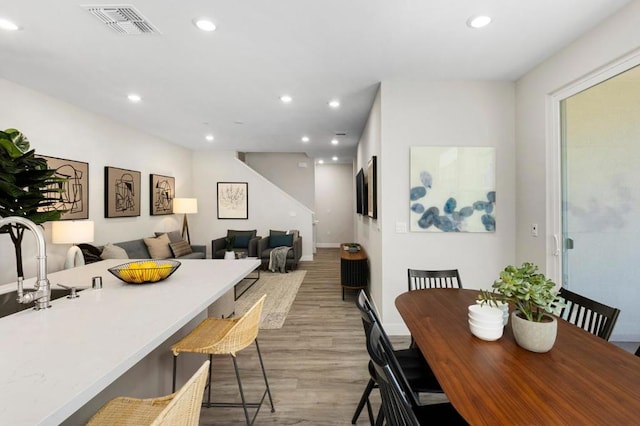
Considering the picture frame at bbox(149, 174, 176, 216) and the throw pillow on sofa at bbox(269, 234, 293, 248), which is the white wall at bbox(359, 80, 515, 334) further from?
the picture frame at bbox(149, 174, 176, 216)

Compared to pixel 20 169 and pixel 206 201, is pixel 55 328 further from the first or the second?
pixel 206 201

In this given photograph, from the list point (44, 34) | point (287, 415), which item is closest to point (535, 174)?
point (287, 415)

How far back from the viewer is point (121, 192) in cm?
475

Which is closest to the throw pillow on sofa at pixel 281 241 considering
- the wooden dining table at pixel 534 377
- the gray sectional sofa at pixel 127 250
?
the gray sectional sofa at pixel 127 250

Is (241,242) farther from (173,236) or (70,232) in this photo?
(70,232)

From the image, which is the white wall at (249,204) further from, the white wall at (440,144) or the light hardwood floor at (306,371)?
the white wall at (440,144)

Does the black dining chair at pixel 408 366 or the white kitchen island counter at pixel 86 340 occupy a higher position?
the white kitchen island counter at pixel 86 340

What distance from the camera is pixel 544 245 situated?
9.12 feet

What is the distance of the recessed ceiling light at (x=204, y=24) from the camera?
213 cm

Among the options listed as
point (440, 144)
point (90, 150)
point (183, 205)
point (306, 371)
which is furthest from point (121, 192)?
point (440, 144)

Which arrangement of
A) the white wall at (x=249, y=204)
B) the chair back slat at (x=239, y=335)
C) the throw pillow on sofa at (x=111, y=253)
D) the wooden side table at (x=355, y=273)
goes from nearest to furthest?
the chair back slat at (x=239, y=335) < the throw pillow on sofa at (x=111, y=253) < the wooden side table at (x=355, y=273) < the white wall at (x=249, y=204)

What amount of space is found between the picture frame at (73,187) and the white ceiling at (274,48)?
0.70 metres

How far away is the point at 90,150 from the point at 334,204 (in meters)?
6.72

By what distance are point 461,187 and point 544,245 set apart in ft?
3.03
